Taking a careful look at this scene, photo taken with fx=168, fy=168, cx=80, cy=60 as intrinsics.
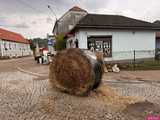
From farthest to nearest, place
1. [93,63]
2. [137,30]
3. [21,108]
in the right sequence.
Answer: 1. [137,30]
2. [93,63]
3. [21,108]

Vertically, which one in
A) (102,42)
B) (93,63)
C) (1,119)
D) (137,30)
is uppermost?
(137,30)

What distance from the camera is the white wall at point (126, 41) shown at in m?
15.6

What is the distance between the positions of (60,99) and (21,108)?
1298 mm

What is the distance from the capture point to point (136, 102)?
5.27 meters

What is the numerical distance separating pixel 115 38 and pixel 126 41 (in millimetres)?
Result: 1349

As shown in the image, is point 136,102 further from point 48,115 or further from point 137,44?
point 137,44

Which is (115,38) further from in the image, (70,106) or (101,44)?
(70,106)

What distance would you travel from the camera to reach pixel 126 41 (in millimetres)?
17219

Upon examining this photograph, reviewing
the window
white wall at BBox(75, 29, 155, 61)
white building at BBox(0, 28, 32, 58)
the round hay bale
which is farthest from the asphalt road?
white building at BBox(0, 28, 32, 58)

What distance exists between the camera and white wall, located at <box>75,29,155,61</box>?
15617 millimetres

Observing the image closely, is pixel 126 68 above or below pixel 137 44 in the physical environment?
below

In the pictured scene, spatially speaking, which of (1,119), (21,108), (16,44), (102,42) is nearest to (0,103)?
(21,108)

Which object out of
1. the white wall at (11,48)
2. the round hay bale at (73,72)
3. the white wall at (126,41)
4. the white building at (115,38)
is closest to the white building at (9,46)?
the white wall at (11,48)

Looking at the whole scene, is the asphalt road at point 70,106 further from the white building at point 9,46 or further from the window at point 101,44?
the white building at point 9,46
